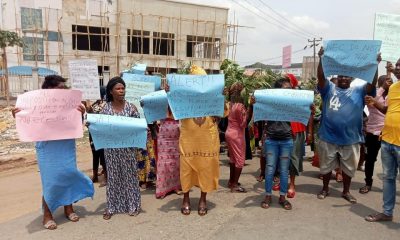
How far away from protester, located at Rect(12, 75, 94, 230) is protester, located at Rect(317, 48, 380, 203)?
10.7ft

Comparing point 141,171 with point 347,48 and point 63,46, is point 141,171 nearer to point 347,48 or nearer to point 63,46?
point 347,48

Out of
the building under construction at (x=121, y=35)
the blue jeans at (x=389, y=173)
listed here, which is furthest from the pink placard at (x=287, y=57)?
the blue jeans at (x=389, y=173)

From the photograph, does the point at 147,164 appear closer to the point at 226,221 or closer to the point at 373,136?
the point at 226,221

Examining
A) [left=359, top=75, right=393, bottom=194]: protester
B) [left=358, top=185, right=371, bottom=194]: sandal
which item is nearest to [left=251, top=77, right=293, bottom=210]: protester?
[left=358, top=185, right=371, bottom=194]: sandal

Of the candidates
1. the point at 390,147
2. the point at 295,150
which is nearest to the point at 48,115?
the point at 295,150

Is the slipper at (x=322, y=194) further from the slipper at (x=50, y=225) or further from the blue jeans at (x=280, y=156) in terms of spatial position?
the slipper at (x=50, y=225)

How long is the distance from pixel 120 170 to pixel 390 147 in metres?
3.27

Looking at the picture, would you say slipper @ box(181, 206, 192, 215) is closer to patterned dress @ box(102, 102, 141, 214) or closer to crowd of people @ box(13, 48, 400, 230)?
crowd of people @ box(13, 48, 400, 230)

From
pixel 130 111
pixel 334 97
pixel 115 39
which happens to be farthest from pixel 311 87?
pixel 115 39

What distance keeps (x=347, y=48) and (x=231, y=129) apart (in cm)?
197

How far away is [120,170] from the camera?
439 centimetres

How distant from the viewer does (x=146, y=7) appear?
24.9 metres

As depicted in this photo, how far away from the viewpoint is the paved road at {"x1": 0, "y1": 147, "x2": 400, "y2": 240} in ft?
12.7

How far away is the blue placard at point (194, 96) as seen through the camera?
14.2ft
